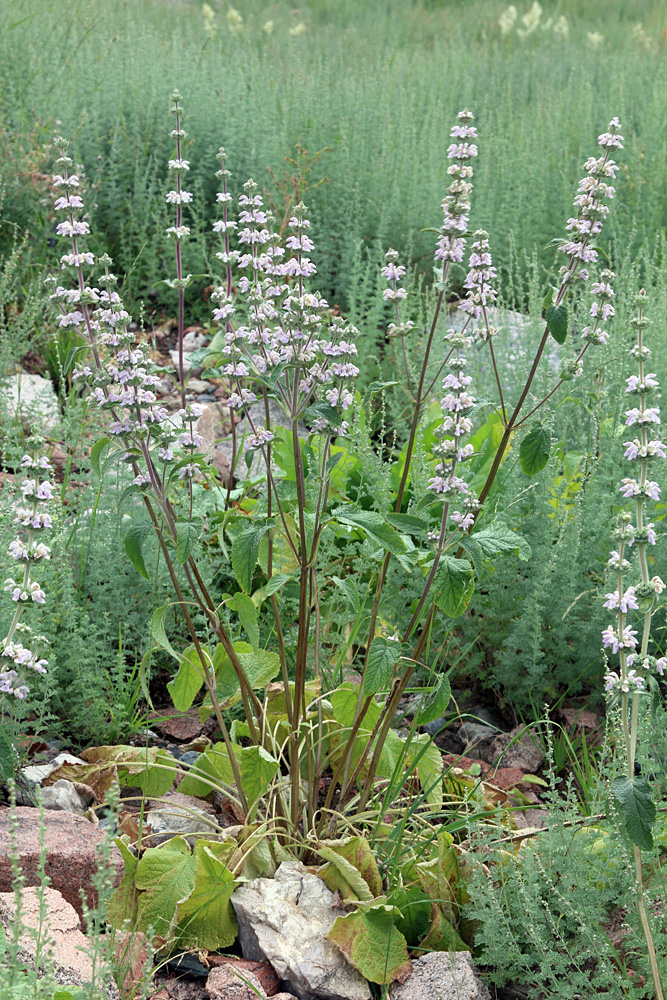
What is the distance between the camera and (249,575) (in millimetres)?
1854

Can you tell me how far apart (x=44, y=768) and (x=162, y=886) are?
592 millimetres

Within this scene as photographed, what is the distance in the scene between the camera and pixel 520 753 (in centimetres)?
259

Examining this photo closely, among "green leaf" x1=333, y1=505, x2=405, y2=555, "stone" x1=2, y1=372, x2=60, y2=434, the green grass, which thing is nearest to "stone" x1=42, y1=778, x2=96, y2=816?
"green leaf" x1=333, y1=505, x2=405, y2=555

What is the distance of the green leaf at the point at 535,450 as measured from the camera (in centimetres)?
184

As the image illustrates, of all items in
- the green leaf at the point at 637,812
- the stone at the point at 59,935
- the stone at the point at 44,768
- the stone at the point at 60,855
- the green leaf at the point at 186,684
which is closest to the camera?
the green leaf at the point at 637,812

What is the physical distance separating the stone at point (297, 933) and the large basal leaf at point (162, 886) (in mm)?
132

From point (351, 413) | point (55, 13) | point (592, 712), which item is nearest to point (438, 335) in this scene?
point (351, 413)

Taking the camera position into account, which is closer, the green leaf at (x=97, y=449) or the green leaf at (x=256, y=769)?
the green leaf at (x=97, y=449)

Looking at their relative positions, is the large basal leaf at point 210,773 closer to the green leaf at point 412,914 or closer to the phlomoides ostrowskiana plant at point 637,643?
the green leaf at point 412,914

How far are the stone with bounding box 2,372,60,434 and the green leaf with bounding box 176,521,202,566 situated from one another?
6.05 ft

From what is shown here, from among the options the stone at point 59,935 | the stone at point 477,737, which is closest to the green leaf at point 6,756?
the stone at point 59,935

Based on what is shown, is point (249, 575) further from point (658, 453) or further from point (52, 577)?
point (52, 577)

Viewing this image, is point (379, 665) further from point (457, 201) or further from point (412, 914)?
point (457, 201)

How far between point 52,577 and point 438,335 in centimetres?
235
